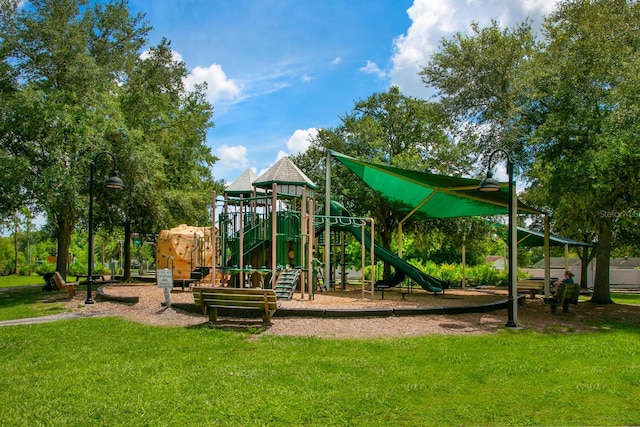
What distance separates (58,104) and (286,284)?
35.8ft

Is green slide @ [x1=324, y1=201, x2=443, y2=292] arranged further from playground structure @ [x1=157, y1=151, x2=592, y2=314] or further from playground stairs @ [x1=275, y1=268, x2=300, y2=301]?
playground stairs @ [x1=275, y1=268, x2=300, y2=301]

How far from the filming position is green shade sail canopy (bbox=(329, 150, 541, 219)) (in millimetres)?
15125

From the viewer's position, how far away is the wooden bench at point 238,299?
33.3 ft

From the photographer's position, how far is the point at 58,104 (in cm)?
1792

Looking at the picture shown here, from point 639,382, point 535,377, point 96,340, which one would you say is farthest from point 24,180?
point 639,382

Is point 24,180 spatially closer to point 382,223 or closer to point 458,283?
point 382,223

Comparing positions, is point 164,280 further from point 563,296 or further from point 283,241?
point 563,296

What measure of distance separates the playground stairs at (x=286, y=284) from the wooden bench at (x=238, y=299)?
2.57 meters

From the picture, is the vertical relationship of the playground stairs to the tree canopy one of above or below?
below

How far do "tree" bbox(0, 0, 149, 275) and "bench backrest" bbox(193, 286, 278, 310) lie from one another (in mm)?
9345

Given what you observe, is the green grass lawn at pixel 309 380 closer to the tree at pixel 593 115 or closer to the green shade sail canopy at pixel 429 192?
the tree at pixel 593 115

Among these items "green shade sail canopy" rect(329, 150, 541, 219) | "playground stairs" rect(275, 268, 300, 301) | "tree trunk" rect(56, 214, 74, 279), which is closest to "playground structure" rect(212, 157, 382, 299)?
"playground stairs" rect(275, 268, 300, 301)

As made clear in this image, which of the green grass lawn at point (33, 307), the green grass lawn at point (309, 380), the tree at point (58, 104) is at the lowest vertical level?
the green grass lawn at point (33, 307)

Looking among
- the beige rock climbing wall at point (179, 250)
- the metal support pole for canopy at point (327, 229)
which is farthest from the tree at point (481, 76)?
the beige rock climbing wall at point (179, 250)
